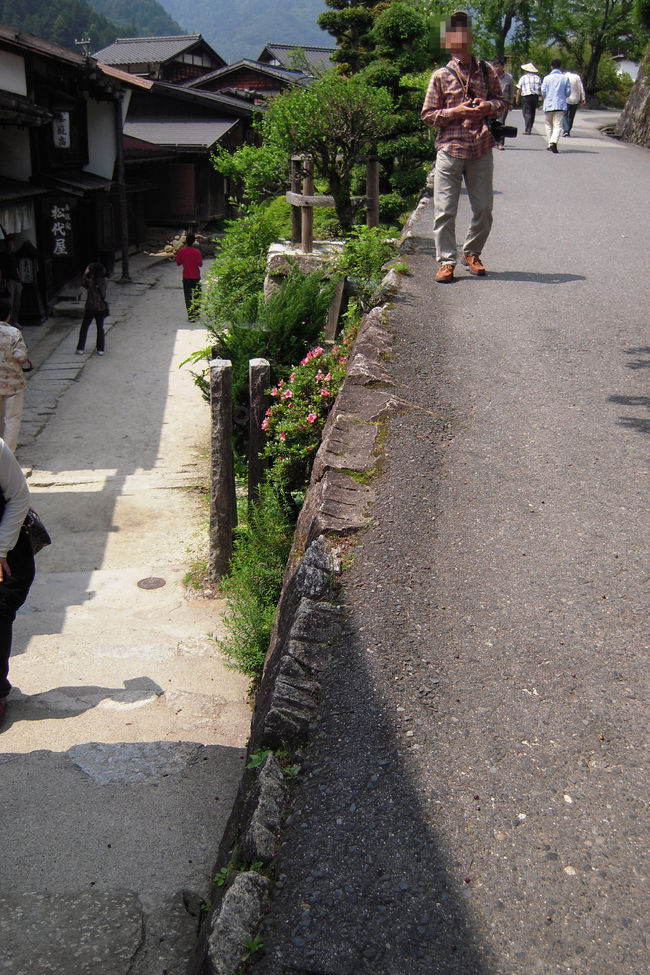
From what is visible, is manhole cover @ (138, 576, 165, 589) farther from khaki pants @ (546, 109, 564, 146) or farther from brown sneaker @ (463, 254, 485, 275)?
khaki pants @ (546, 109, 564, 146)

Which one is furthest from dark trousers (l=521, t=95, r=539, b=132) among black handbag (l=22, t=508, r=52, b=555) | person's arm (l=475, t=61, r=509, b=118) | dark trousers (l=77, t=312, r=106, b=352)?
black handbag (l=22, t=508, r=52, b=555)

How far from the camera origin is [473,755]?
107 inches

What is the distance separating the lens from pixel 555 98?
1736 centimetres

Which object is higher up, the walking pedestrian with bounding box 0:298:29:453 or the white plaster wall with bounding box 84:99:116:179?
the white plaster wall with bounding box 84:99:116:179

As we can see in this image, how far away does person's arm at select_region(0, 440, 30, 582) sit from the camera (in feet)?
13.9

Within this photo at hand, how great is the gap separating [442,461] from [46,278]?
47.9 ft

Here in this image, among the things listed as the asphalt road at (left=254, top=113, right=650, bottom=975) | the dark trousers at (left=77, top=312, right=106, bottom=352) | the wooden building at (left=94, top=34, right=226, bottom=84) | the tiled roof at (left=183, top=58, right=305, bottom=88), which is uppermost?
the wooden building at (left=94, top=34, right=226, bottom=84)

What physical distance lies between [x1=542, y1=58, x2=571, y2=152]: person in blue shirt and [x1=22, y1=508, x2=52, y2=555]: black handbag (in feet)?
53.8

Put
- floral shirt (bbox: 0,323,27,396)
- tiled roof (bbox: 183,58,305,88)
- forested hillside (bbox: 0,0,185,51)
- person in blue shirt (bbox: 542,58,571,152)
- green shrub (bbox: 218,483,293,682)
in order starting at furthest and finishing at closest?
forested hillside (bbox: 0,0,185,51) → tiled roof (bbox: 183,58,305,88) → person in blue shirt (bbox: 542,58,571,152) → floral shirt (bbox: 0,323,27,396) → green shrub (bbox: 218,483,293,682)

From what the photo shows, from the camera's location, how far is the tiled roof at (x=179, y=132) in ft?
83.6

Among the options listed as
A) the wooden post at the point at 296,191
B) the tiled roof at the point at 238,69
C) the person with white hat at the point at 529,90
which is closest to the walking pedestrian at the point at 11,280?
the wooden post at the point at 296,191

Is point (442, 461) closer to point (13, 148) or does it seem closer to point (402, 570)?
point (402, 570)

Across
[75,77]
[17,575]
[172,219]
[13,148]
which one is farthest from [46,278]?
[17,575]

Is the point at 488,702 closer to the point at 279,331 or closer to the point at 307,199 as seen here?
the point at 279,331
